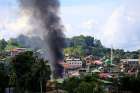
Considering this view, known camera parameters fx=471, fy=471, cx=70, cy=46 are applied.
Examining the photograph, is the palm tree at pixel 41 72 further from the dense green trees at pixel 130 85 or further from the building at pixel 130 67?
the building at pixel 130 67

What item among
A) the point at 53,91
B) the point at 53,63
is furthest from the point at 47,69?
the point at 53,63

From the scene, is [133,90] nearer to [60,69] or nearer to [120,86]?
[120,86]

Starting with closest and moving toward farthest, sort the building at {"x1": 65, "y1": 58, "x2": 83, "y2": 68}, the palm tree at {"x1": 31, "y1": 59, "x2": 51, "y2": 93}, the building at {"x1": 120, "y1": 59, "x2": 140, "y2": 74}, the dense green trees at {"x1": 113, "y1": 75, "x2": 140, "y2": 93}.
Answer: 1. the palm tree at {"x1": 31, "y1": 59, "x2": 51, "y2": 93}
2. the dense green trees at {"x1": 113, "y1": 75, "x2": 140, "y2": 93}
3. the building at {"x1": 120, "y1": 59, "x2": 140, "y2": 74}
4. the building at {"x1": 65, "y1": 58, "x2": 83, "y2": 68}

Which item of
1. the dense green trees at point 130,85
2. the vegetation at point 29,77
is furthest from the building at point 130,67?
the vegetation at point 29,77

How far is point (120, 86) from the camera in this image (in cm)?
6925

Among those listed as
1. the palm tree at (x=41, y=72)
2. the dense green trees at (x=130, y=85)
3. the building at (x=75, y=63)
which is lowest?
the dense green trees at (x=130, y=85)

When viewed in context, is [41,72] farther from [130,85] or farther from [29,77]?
[130,85]

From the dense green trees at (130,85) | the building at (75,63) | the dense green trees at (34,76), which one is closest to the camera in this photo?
the dense green trees at (34,76)

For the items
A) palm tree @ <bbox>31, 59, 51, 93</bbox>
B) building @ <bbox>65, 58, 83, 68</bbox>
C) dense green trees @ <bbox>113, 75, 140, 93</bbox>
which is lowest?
dense green trees @ <bbox>113, 75, 140, 93</bbox>

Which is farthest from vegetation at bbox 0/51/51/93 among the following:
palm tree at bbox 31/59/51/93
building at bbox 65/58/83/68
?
building at bbox 65/58/83/68

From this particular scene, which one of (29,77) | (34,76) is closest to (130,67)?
(29,77)

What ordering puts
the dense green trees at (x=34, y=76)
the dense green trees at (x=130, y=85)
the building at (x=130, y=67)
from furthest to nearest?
the building at (x=130, y=67) < the dense green trees at (x=130, y=85) < the dense green trees at (x=34, y=76)

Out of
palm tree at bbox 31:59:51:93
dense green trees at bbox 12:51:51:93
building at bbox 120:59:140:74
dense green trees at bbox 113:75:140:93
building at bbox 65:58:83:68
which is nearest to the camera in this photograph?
palm tree at bbox 31:59:51:93

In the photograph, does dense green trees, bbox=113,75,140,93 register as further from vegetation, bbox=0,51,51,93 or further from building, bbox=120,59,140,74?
building, bbox=120,59,140,74
